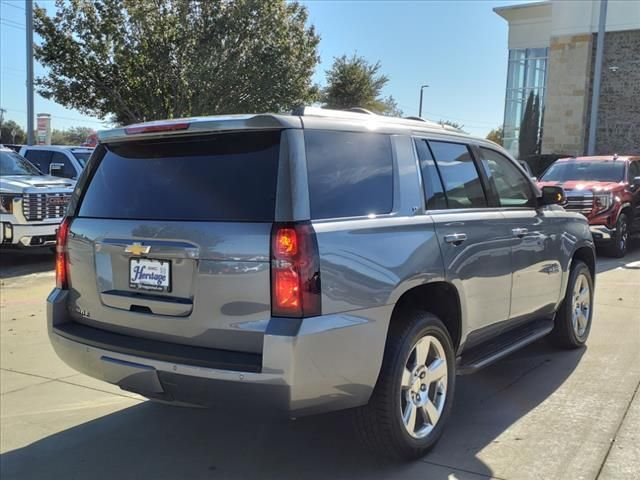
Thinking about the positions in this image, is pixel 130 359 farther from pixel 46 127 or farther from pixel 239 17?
pixel 46 127

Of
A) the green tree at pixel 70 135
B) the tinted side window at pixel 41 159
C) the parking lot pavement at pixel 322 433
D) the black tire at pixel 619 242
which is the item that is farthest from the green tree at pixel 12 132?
the parking lot pavement at pixel 322 433

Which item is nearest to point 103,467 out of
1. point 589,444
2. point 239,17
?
point 589,444

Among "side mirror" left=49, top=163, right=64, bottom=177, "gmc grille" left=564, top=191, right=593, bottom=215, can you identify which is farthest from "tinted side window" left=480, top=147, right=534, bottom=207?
"side mirror" left=49, top=163, right=64, bottom=177

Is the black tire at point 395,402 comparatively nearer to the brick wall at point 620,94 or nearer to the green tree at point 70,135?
the brick wall at point 620,94

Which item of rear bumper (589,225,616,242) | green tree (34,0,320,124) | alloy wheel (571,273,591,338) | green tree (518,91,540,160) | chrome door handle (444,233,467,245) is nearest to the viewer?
chrome door handle (444,233,467,245)

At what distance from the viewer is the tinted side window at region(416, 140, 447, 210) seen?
12.3 feet

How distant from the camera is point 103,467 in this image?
3.53 metres

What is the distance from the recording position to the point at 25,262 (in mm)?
11312

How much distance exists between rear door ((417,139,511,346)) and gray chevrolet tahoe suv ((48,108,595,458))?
2cm

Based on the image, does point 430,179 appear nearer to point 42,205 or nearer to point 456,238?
point 456,238

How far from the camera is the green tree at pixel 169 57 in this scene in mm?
20797

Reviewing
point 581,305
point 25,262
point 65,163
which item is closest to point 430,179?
point 581,305

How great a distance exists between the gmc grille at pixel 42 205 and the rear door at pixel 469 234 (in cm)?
803

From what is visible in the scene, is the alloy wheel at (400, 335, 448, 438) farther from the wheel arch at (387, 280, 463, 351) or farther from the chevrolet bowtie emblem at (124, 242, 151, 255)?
the chevrolet bowtie emblem at (124, 242, 151, 255)
